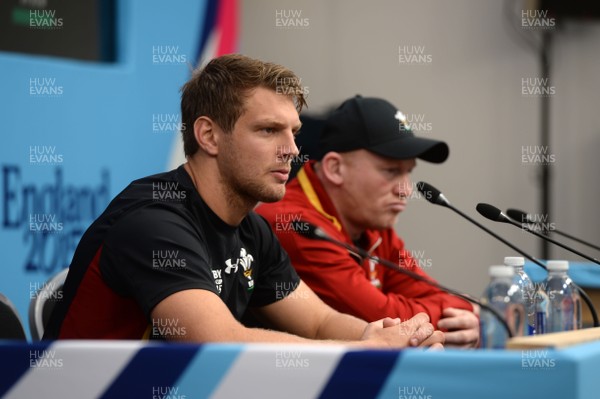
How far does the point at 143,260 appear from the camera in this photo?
179cm

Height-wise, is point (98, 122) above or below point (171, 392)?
above

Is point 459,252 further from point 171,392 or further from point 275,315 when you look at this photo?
point 171,392

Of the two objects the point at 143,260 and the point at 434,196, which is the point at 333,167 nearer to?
the point at 434,196

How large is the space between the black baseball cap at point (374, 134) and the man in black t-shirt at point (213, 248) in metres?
0.56

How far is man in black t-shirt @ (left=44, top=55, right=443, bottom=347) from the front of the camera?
1752 millimetres

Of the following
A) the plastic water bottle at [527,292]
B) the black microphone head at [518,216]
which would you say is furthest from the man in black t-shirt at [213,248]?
the black microphone head at [518,216]

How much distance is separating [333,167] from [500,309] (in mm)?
1312

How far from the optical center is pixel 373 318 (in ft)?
8.33

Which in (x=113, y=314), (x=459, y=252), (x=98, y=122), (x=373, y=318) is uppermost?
(x=98, y=122)

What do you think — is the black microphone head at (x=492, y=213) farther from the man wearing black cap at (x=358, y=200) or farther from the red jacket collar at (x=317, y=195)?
the red jacket collar at (x=317, y=195)

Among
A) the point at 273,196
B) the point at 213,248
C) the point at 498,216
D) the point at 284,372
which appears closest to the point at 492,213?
the point at 498,216

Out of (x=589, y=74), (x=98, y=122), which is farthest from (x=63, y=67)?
(x=589, y=74)

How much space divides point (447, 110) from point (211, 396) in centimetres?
489

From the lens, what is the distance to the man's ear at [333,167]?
9.43 ft
